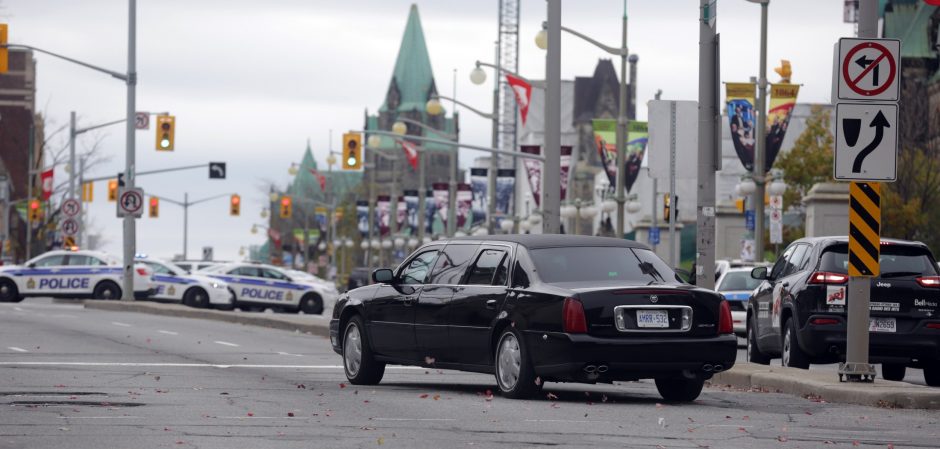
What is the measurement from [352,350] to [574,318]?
3.73 m

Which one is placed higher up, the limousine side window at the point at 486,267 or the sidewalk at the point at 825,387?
the limousine side window at the point at 486,267

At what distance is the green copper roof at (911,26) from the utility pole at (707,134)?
5620cm

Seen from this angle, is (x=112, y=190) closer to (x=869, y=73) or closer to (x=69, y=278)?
(x=69, y=278)

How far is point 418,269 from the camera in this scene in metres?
16.2

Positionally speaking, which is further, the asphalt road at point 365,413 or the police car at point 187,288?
the police car at point 187,288

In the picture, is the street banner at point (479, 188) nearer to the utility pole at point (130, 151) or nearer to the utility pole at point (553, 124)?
the utility pole at point (130, 151)

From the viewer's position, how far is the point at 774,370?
17.6 metres

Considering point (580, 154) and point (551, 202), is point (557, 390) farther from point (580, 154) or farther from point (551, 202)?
point (580, 154)

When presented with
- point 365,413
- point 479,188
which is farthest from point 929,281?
point 479,188

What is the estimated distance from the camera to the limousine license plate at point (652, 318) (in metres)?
14.0

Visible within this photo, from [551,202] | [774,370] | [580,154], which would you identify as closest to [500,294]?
[774,370]

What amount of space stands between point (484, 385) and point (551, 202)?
12.5 meters

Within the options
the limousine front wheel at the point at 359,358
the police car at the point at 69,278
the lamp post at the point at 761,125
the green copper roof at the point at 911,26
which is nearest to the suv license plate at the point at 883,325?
the limousine front wheel at the point at 359,358

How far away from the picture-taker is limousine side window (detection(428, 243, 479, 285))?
15.5 m
